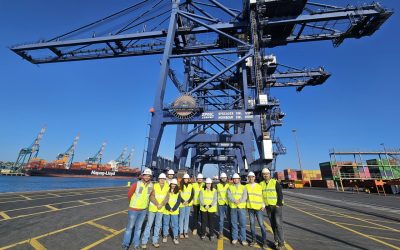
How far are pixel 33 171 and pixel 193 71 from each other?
298ft

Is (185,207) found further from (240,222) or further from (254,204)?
(254,204)

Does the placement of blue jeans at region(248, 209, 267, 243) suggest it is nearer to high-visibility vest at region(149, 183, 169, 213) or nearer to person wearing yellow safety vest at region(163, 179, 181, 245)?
person wearing yellow safety vest at region(163, 179, 181, 245)

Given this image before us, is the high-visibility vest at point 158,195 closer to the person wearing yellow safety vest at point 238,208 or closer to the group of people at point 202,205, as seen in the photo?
the group of people at point 202,205

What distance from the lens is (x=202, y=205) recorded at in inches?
235

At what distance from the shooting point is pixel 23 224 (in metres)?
6.85

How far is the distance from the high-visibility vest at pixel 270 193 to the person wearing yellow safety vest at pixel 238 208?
54 cm

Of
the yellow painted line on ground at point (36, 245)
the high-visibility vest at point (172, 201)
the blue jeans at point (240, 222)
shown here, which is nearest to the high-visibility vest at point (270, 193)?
the blue jeans at point (240, 222)

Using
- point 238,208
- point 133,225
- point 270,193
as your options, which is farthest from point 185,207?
point 270,193

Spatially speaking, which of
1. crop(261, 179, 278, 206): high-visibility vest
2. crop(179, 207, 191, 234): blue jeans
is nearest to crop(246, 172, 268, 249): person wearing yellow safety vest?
crop(261, 179, 278, 206): high-visibility vest

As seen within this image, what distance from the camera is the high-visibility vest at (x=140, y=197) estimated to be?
4715 millimetres

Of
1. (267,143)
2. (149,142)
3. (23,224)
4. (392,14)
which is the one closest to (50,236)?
(23,224)

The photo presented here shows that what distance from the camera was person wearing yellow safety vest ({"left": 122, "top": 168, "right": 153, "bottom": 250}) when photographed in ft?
15.2

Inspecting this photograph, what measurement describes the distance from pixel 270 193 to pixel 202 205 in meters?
2.00

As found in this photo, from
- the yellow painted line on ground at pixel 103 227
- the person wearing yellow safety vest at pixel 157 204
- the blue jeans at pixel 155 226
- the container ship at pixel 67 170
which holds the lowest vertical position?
the yellow painted line on ground at pixel 103 227
